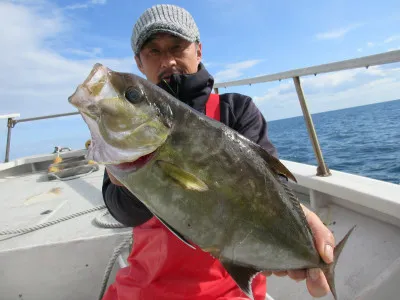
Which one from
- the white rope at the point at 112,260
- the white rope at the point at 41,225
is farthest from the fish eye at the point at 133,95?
the white rope at the point at 41,225

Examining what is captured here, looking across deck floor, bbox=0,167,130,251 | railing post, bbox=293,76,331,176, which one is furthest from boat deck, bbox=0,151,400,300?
railing post, bbox=293,76,331,176

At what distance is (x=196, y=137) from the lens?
4.99 feet

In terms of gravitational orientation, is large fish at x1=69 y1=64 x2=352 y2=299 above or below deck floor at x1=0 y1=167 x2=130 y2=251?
above

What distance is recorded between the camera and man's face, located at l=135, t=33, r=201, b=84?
238 cm

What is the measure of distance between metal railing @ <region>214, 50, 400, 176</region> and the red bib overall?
178cm

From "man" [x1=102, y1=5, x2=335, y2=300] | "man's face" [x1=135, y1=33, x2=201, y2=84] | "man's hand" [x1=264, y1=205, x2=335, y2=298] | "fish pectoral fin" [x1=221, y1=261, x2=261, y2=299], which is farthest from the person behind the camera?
"man's face" [x1=135, y1=33, x2=201, y2=84]

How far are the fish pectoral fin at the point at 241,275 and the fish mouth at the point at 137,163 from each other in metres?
0.62

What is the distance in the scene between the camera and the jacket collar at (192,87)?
2404mm

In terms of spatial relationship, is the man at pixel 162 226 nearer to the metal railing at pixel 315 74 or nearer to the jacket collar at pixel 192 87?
the jacket collar at pixel 192 87

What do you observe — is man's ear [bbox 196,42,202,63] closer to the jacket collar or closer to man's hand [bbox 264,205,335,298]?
the jacket collar

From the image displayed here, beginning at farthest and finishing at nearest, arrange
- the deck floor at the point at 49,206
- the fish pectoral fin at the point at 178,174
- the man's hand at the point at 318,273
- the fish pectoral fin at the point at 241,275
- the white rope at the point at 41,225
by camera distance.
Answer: the white rope at the point at 41,225, the deck floor at the point at 49,206, the man's hand at the point at 318,273, the fish pectoral fin at the point at 241,275, the fish pectoral fin at the point at 178,174

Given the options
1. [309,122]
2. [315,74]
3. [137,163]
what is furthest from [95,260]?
[315,74]

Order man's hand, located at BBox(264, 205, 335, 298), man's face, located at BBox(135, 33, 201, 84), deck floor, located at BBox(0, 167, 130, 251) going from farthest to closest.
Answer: deck floor, located at BBox(0, 167, 130, 251) < man's face, located at BBox(135, 33, 201, 84) < man's hand, located at BBox(264, 205, 335, 298)

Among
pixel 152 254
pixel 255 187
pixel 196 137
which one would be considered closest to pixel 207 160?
pixel 196 137
